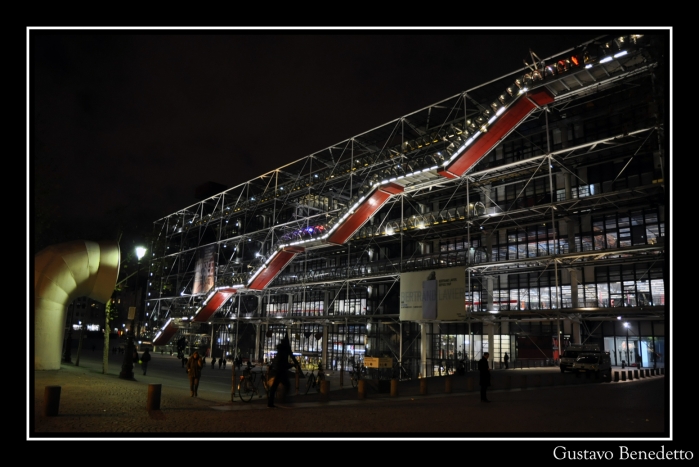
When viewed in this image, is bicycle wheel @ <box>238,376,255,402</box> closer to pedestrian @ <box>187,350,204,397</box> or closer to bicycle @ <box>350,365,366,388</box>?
pedestrian @ <box>187,350,204,397</box>

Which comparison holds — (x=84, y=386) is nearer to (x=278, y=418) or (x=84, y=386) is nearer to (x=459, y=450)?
(x=278, y=418)

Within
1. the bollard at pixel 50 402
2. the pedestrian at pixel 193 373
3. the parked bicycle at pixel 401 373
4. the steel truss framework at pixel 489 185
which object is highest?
the steel truss framework at pixel 489 185

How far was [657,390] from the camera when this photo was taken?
15.5 m

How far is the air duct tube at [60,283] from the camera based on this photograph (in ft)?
50.5

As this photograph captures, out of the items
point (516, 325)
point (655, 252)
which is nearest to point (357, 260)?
point (516, 325)

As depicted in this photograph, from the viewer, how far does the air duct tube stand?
1540 cm

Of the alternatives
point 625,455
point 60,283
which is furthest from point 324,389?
point 60,283

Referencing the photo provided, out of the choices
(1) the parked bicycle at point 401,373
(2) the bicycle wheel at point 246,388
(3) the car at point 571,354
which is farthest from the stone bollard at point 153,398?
(3) the car at point 571,354

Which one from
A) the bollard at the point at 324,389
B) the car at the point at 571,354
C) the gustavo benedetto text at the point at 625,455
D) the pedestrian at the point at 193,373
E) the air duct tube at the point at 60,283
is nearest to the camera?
the gustavo benedetto text at the point at 625,455

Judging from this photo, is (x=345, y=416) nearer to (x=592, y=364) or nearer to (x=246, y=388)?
(x=246, y=388)

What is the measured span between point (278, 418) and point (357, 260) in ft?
88.7

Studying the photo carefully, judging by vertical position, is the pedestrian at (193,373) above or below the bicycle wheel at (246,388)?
above

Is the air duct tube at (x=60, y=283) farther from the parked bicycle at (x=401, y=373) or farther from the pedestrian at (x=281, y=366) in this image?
the parked bicycle at (x=401, y=373)

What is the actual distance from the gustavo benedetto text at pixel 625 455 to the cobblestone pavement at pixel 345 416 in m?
0.44
